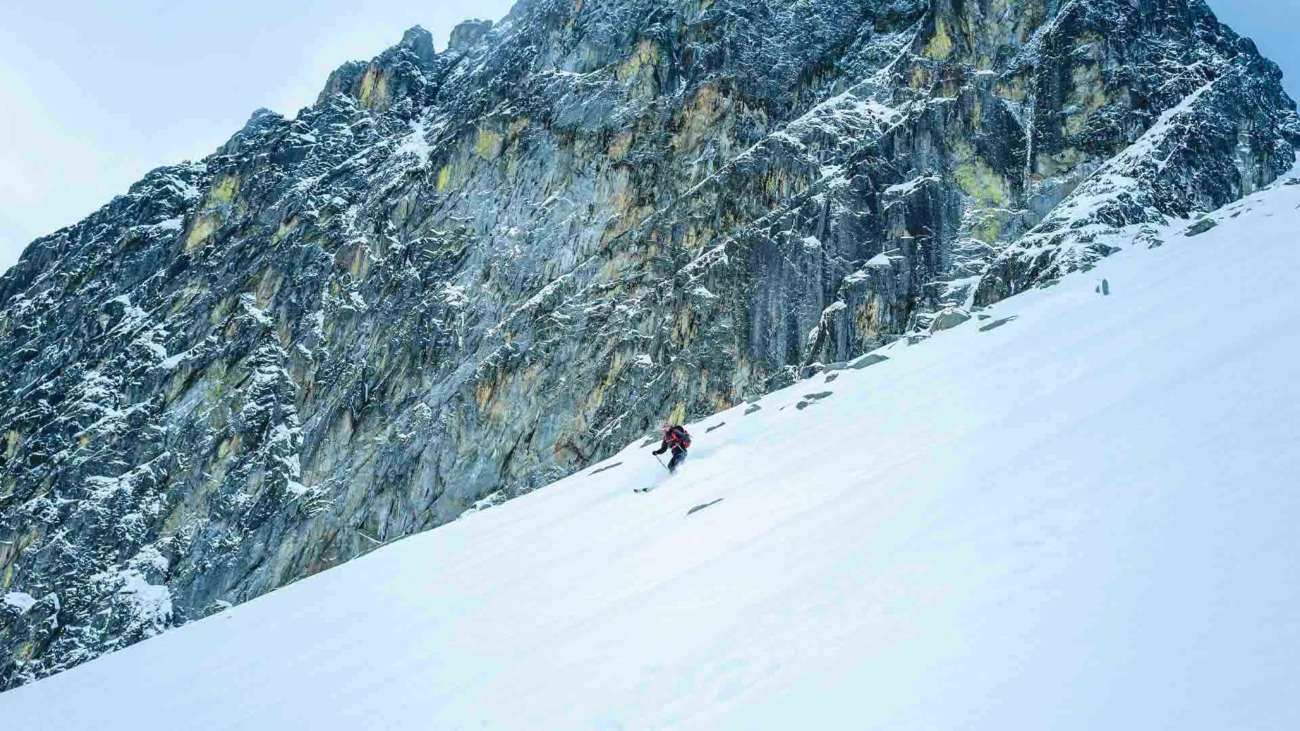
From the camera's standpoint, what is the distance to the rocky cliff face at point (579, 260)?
36.4m

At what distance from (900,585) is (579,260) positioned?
40483 mm

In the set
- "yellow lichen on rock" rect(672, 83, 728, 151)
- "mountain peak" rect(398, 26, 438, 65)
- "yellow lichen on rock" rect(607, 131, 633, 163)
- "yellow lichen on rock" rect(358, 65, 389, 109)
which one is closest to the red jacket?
"yellow lichen on rock" rect(672, 83, 728, 151)

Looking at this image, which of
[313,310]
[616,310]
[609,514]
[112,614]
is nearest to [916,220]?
[616,310]

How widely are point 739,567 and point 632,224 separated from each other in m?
38.4

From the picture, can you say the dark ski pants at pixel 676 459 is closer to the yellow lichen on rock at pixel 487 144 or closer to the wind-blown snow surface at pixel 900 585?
the wind-blown snow surface at pixel 900 585

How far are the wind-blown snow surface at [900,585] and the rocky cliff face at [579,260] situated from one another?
1435 cm

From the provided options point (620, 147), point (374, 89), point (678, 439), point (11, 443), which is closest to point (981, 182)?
point (620, 147)

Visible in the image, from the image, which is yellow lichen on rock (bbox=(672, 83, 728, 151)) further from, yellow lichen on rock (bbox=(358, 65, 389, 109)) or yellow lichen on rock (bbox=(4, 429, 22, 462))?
yellow lichen on rock (bbox=(4, 429, 22, 462))

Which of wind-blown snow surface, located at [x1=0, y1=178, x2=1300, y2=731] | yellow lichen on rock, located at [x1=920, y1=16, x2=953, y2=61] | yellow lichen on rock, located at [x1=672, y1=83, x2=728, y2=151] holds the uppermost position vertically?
yellow lichen on rock, located at [x1=672, y1=83, x2=728, y2=151]

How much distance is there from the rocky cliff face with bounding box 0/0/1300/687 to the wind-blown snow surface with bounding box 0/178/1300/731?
14351mm

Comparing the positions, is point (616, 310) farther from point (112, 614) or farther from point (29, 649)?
point (29, 649)

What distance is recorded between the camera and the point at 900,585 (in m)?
6.80

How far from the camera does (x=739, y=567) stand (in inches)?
349

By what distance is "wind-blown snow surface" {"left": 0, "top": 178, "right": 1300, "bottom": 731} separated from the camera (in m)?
5.08
